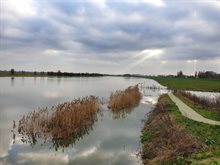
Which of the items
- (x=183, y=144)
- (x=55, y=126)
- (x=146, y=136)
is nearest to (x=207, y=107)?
(x=146, y=136)

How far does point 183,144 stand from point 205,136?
88.7 inches

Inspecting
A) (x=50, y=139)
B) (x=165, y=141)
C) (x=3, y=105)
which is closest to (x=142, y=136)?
(x=165, y=141)

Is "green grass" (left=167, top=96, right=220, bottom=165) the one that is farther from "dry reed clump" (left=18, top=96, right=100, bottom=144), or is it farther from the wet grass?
"dry reed clump" (left=18, top=96, right=100, bottom=144)

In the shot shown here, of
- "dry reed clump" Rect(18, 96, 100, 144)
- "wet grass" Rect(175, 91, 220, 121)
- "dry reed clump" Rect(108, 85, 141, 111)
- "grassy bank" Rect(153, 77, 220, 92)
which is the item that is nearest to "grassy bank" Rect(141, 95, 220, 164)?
"dry reed clump" Rect(18, 96, 100, 144)

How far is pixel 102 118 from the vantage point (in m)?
29.5

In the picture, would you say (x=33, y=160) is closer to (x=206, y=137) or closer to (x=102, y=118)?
(x=206, y=137)

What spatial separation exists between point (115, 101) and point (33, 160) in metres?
20.8

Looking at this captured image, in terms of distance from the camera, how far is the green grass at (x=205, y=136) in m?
13.2

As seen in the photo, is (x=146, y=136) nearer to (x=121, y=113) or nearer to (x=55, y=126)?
(x=55, y=126)

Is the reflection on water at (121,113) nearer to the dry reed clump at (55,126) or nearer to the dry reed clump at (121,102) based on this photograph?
the dry reed clump at (121,102)

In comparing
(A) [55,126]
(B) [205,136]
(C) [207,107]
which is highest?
(B) [205,136]

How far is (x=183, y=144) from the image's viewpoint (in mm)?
15055

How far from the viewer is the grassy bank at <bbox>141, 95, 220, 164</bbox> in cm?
1343

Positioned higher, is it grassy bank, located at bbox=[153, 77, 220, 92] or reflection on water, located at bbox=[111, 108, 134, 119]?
grassy bank, located at bbox=[153, 77, 220, 92]
